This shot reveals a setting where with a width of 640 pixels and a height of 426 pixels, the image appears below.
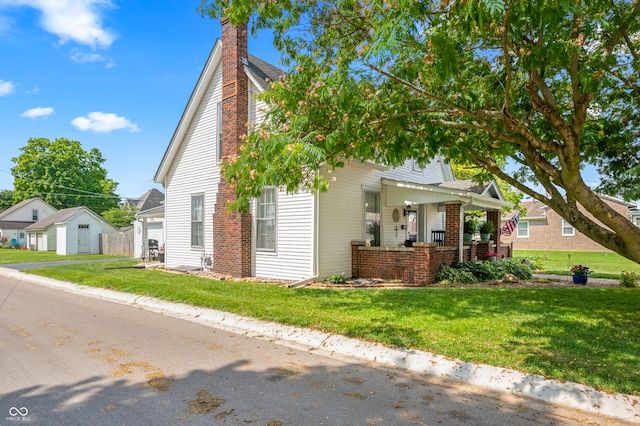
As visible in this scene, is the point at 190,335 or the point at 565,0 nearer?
the point at 565,0

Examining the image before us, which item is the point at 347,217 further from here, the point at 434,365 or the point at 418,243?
the point at 434,365

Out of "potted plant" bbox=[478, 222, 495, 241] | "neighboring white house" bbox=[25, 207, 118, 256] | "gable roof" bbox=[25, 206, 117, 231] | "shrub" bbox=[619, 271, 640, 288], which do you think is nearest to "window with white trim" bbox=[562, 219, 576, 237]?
"potted plant" bbox=[478, 222, 495, 241]

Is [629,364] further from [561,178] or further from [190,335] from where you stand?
[190,335]

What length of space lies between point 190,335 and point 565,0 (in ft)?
21.9

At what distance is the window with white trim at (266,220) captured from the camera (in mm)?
12266

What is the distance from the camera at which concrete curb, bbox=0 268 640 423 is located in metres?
3.88

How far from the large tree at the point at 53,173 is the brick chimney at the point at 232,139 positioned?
45.5 m

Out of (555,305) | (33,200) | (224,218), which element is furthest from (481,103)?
(33,200)

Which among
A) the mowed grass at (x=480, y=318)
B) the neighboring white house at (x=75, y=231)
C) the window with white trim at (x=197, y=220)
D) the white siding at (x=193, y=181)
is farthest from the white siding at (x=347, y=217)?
the neighboring white house at (x=75, y=231)

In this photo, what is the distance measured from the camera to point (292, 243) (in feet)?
38.3

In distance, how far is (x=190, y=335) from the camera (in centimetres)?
645

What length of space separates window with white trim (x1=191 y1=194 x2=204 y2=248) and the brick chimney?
4.57 ft

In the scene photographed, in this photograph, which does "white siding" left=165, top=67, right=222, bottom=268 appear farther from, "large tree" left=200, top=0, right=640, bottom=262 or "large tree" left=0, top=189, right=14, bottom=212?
"large tree" left=0, top=189, right=14, bottom=212

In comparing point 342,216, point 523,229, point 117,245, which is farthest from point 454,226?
point 523,229
